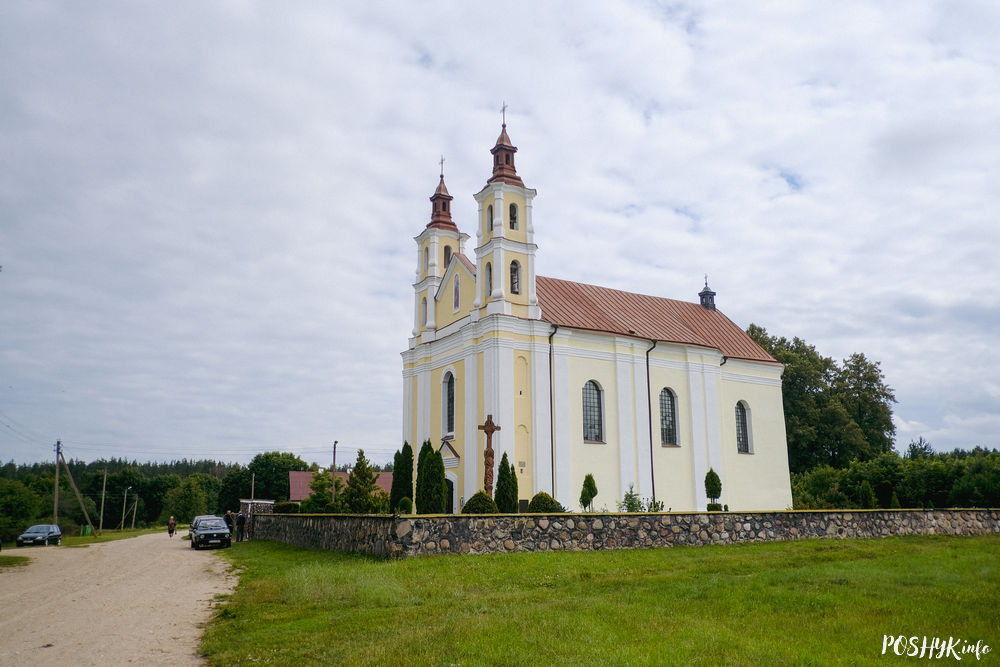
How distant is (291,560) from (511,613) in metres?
11.2

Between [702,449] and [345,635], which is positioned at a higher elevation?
[702,449]

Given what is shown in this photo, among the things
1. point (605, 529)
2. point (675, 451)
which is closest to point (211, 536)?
point (605, 529)

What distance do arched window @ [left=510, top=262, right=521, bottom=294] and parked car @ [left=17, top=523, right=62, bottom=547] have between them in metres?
25.9

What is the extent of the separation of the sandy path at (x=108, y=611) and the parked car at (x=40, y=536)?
15.2 m

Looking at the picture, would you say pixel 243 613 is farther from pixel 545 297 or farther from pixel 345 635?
pixel 545 297

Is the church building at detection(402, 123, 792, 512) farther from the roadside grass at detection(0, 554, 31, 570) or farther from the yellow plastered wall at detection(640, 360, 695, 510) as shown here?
the roadside grass at detection(0, 554, 31, 570)

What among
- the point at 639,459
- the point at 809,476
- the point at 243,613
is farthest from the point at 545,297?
the point at 243,613

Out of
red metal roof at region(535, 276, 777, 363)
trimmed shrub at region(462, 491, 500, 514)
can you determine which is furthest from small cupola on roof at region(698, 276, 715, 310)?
trimmed shrub at region(462, 491, 500, 514)

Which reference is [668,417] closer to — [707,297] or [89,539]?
[707,297]

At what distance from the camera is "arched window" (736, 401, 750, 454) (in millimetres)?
35531

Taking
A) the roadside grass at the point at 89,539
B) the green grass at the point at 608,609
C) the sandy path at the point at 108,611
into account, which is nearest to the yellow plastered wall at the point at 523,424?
the sandy path at the point at 108,611

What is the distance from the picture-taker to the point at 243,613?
11.1 metres

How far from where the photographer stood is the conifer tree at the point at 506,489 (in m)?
23.5

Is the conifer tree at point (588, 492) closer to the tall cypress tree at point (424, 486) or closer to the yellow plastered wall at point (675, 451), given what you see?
the yellow plastered wall at point (675, 451)
